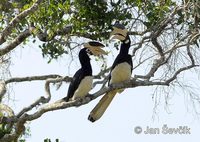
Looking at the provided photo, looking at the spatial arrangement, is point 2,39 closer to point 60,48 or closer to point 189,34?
point 60,48

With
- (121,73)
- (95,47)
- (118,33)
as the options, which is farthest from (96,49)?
(121,73)

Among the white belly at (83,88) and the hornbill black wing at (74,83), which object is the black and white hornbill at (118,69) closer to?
the white belly at (83,88)

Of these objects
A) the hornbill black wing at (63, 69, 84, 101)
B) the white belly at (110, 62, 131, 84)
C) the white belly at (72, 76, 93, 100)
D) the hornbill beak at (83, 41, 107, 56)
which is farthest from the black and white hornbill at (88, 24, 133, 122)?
the hornbill black wing at (63, 69, 84, 101)

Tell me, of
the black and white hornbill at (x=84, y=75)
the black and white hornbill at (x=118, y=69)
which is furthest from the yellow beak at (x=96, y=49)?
the black and white hornbill at (x=118, y=69)

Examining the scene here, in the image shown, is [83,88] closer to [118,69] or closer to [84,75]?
[84,75]

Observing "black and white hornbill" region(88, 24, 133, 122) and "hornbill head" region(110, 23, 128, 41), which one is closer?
"black and white hornbill" region(88, 24, 133, 122)

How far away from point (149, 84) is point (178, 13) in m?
1.13

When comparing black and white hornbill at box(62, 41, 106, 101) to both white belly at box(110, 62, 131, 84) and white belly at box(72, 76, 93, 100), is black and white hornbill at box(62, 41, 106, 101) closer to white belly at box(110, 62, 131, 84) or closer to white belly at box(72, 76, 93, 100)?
white belly at box(72, 76, 93, 100)

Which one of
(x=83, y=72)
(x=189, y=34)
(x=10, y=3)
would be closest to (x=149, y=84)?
(x=189, y=34)

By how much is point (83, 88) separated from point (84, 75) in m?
0.29

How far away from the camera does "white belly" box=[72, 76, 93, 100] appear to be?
6.92 metres

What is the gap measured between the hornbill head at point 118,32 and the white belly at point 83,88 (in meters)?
0.64

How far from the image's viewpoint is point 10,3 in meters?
7.93

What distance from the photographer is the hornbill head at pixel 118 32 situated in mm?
6786
